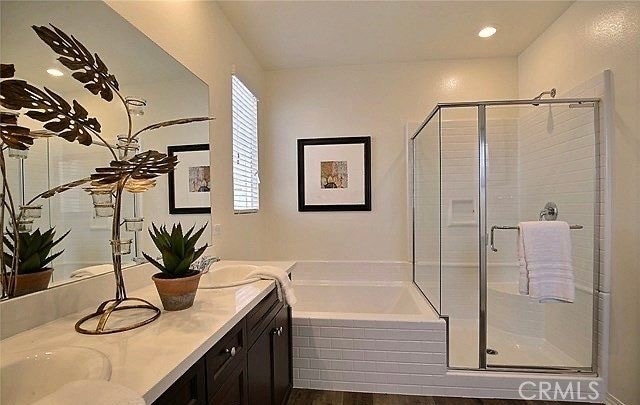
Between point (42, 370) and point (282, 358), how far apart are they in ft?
4.45

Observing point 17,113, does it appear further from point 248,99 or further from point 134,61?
point 248,99

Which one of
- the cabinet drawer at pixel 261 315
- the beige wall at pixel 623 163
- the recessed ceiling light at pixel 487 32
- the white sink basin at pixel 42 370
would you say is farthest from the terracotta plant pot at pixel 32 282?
the recessed ceiling light at pixel 487 32

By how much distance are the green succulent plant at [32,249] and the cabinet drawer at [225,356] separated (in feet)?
1.92

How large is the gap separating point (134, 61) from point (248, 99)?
5.22ft

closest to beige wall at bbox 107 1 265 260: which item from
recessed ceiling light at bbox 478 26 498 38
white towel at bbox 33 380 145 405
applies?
white towel at bbox 33 380 145 405

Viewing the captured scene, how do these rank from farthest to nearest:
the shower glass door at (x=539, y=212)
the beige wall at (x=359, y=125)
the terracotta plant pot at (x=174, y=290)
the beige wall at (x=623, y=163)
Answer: the beige wall at (x=359, y=125), the shower glass door at (x=539, y=212), the beige wall at (x=623, y=163), the terracotta plant pot at (x=174, y=290)

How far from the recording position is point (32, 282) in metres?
1.01

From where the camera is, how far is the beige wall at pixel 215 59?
5.47 ft

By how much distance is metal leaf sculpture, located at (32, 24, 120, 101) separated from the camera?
99 cm

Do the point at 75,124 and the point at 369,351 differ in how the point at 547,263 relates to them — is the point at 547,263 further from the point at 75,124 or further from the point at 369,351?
the point at 75,124

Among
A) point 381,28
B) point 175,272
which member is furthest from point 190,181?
point 381,28

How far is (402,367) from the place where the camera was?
7.23ft

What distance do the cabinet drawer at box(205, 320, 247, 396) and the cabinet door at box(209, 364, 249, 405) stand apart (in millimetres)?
20

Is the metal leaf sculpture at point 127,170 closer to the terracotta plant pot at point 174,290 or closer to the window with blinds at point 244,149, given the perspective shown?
the terracotta plant pot at point 174,290
